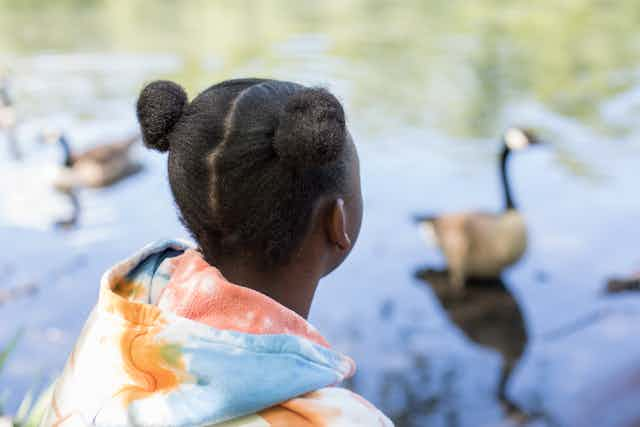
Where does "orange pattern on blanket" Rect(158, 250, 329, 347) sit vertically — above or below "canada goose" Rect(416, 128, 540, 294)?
above

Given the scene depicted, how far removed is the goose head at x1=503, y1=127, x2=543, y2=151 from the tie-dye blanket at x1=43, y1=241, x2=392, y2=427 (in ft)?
10.3

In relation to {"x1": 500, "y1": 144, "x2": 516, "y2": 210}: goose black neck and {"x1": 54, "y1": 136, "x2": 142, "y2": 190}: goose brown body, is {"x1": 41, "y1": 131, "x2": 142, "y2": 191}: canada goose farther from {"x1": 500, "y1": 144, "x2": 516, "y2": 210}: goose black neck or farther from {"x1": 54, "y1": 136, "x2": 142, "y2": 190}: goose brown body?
{"x1": 500, "y1": 144, "x2": 516, "y2": 210}: goose black neck

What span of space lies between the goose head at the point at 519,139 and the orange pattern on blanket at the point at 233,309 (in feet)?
10.2

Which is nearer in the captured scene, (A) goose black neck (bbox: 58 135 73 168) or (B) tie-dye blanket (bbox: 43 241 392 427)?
(B) tie-dye blanket (bbox: 43 241 392 427)

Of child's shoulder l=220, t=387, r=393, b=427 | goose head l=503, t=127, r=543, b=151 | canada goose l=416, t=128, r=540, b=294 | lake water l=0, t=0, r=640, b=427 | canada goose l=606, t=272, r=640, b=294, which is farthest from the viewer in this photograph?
goose head l=503, t=127, r=543, b=151

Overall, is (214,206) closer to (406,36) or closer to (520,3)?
(406,36)

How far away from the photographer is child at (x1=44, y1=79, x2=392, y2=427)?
2.33 feet

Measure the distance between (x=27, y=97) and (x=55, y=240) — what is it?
2.83 m

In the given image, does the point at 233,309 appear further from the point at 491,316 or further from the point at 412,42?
the point at 412,42

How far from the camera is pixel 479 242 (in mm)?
3168

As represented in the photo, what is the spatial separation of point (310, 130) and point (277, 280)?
210 mm

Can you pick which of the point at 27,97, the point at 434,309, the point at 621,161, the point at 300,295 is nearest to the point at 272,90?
the point at 300,295

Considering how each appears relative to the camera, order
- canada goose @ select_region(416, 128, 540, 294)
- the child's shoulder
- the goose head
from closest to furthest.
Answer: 1. the child's shoulder
2. canada goose @ select_region(416, 128, 540, 294)
3. the goose head

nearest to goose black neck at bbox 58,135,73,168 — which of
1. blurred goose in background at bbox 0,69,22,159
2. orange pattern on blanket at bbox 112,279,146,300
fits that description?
blurred goose in background at bbox 0,69,22,159
